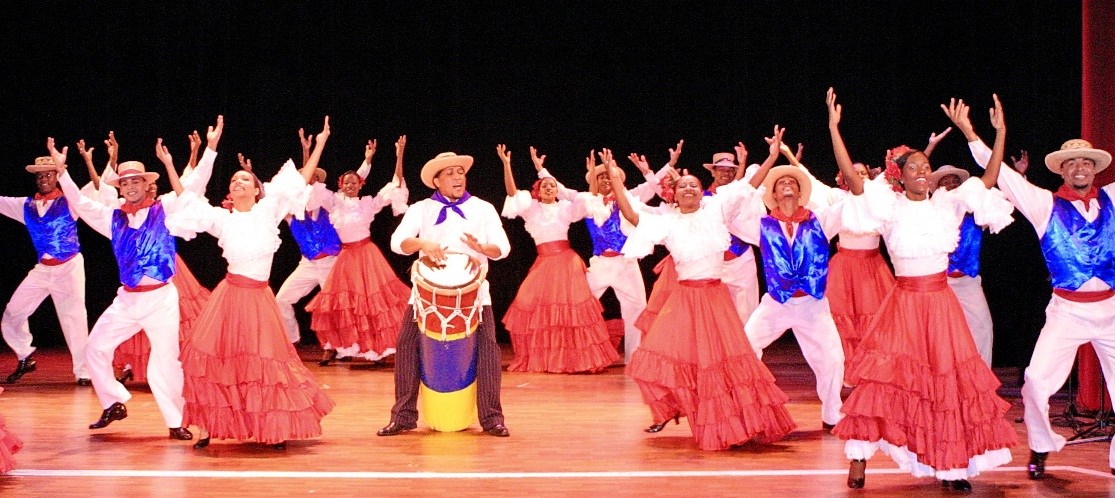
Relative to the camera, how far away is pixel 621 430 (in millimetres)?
6344

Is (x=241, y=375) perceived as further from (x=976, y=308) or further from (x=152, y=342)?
(x=976, y=308)


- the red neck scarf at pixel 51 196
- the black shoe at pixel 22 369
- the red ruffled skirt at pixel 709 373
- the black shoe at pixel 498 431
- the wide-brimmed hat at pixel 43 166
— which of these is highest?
the wide-brimmed hat at pixel 43 166

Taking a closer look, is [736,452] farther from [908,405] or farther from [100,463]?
[100,463]

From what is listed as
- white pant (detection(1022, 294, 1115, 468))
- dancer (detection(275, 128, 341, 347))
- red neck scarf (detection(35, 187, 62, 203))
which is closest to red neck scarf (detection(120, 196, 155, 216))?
red neck scarf (detection(35, 187, 62, 203))

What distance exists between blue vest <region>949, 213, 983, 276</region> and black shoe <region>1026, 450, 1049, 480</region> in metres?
2.04

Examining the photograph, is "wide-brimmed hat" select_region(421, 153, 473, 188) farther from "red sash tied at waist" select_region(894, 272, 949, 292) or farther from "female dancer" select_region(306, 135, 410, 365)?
"female dancer" select_region(306, 135, 410, 365)

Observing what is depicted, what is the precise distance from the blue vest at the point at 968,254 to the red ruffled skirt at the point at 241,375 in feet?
12.6

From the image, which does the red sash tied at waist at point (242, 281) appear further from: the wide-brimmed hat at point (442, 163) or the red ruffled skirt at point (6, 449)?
the red ruffled skirt at point (6, 449)

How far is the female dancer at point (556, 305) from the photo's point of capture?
343 inches

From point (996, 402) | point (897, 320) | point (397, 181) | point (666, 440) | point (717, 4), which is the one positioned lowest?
point (666, 440)

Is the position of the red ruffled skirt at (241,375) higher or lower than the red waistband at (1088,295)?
lower

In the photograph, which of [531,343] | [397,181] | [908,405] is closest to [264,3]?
[397,181]

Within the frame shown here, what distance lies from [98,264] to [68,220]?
263 cm

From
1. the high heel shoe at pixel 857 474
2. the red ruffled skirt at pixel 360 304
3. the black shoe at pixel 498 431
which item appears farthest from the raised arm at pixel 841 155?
the red ruffled skirt at pixel 360 304
